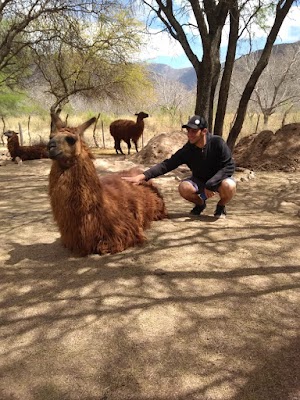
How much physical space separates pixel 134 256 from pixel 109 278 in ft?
1.82

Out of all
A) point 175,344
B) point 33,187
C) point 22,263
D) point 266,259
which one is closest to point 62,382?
point 175,344

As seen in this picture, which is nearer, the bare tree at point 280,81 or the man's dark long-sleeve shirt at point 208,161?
the man's dark long-sleeve shirt at point 208,161

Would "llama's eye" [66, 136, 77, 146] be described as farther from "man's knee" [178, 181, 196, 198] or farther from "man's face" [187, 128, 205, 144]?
"man's knee" [178, 181, 196, 198]

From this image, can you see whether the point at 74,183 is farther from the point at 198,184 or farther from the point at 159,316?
the point at 198,184

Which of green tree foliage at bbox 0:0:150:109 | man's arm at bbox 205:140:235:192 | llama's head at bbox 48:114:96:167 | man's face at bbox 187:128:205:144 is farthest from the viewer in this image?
green tree foliage at bbox 0:0:150:109

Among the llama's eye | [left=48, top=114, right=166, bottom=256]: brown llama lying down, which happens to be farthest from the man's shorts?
the llama's eye

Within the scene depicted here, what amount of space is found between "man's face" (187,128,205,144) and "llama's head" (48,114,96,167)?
4.78 ft

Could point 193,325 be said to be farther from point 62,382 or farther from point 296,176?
point 296,176

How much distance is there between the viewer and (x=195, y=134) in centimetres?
463

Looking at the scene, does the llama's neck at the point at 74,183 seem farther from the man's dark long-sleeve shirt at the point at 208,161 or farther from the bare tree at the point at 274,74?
the bare tree at the point at 274,74

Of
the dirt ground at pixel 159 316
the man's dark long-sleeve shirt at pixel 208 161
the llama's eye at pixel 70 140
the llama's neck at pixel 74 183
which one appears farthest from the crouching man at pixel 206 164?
the llama's eye at pixel 70 140

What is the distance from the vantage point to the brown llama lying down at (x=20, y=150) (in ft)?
41.6

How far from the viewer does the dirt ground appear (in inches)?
81.3

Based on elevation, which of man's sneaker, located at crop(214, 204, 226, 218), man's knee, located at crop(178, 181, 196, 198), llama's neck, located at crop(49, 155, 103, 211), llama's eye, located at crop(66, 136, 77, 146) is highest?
llama's eye, located at crop(66, 136, 77, 146)
